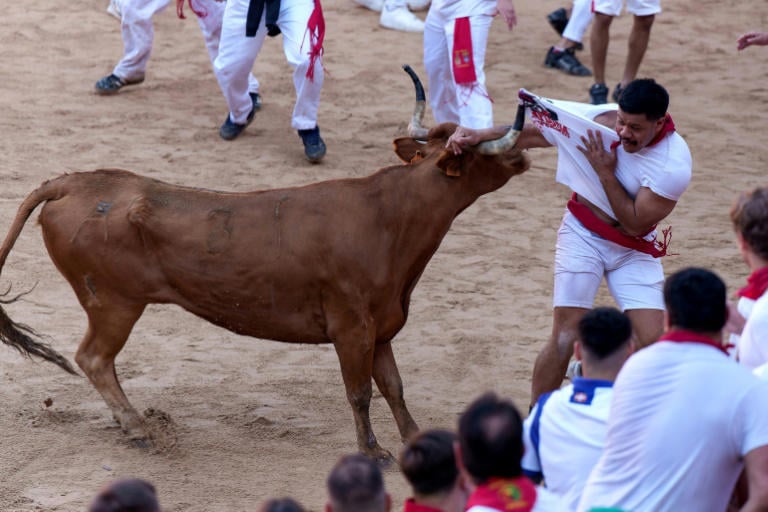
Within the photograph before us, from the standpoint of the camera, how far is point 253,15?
10594 millimetres

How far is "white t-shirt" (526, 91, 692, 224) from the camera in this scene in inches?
243

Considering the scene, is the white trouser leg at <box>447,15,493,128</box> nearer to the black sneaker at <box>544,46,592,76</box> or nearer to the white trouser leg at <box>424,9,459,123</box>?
the white trouser leg at <box>424,9,459,123</box>

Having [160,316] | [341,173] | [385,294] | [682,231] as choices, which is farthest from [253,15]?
[385,294]

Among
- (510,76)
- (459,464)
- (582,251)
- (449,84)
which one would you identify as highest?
(459,464)

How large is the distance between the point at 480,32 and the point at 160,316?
3.81 metres

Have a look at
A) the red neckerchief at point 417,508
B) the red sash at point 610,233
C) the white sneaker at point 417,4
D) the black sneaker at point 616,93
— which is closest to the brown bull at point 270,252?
the red sash at point 610,233

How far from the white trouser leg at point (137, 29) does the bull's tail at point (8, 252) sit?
18.7ft

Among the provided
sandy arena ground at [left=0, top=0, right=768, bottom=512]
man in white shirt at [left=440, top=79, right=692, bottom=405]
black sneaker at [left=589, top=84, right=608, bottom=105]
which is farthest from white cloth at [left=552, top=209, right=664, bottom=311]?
black sneaker at [left=589, top=84, right=608, bottom=105]

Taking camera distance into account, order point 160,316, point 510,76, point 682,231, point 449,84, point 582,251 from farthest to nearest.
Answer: point 510,76
point 449,84
point 682,231
point 160,316
point 582,251

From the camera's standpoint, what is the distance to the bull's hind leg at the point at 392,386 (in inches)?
268

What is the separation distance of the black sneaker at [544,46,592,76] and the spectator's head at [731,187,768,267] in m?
9.96

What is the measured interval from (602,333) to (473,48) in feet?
22.0

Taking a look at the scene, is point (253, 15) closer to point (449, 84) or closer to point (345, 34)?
point (449, 84)

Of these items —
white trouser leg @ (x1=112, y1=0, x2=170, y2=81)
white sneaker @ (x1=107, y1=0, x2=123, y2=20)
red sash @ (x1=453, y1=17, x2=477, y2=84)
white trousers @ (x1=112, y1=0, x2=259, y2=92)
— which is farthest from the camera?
white sneaker @ (x1=107, y1=0, x2=123, y2=20)
